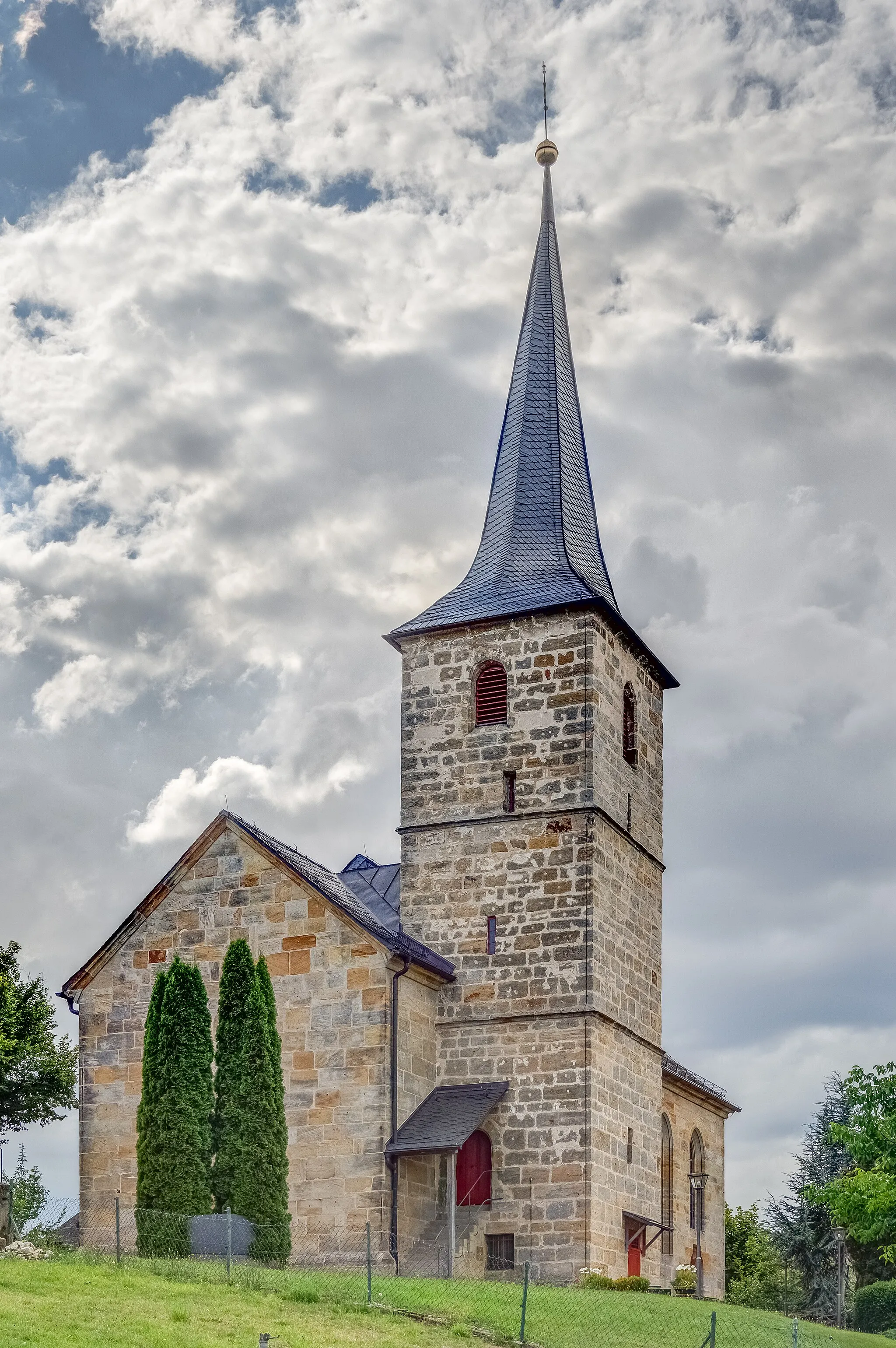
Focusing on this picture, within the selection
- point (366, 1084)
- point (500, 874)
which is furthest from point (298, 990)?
point (500, 874)

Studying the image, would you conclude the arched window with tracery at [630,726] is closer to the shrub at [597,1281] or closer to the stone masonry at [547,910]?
the stone masonry at [547,910]

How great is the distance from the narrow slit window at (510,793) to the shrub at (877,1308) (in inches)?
516

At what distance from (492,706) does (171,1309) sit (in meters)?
14.9

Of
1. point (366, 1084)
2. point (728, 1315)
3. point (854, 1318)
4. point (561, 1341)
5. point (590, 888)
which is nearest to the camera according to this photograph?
point (561, 1341)

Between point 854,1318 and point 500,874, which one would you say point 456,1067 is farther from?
point 854,1318

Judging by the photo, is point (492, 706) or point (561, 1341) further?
point (492, 706)

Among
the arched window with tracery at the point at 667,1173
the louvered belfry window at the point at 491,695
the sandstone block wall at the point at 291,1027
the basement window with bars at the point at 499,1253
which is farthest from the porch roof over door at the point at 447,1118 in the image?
the arched window with tracery at the point at 667,1173

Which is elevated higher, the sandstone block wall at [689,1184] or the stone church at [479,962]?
the stone church at [479,962]

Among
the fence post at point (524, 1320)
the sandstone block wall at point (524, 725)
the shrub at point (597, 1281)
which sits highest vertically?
the sandstone block wall at point (524, 725)

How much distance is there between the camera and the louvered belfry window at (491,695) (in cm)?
3372

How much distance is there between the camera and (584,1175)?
99.4 ft

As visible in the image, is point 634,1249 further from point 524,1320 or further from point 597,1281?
point 524,1320

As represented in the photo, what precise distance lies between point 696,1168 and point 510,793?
12152mm

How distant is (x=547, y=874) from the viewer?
3222cm
